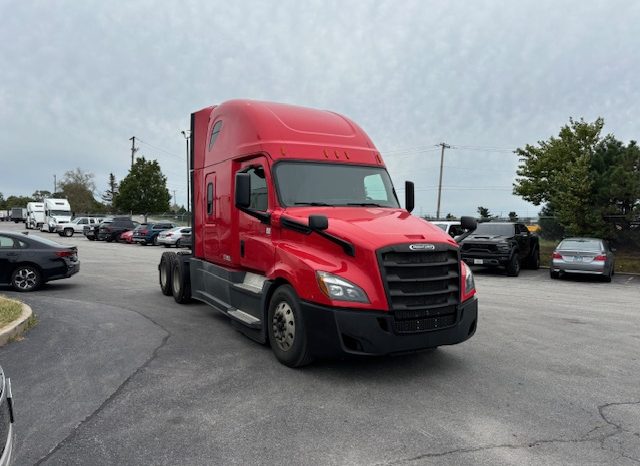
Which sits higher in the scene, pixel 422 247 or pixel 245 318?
pixel 422 247

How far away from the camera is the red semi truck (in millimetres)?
4879

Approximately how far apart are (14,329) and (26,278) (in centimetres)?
541

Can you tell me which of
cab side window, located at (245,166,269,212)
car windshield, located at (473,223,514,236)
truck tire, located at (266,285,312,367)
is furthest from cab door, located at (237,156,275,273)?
car windshield, located at (473,223,514,236)

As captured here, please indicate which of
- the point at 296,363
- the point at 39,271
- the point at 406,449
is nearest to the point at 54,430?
the point at 296,363

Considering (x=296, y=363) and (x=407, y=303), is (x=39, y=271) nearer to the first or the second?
(x=296, y=363)

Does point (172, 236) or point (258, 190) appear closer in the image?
point (258, 190)

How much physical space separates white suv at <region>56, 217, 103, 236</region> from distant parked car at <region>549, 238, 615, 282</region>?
129 ft

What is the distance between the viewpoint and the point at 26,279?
1107 cm

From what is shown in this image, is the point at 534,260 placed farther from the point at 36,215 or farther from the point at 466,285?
the point at 36,215

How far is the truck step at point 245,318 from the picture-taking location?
6016 mm

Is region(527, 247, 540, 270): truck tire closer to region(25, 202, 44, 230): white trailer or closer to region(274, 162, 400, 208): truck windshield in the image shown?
region(274, 162, 400, 208): truck windshield

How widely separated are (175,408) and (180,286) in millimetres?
5430

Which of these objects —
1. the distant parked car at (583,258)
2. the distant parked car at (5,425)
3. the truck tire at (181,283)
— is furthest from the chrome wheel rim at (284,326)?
the distant parked car at (583,258)

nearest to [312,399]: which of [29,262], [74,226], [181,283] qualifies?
[181,283]
